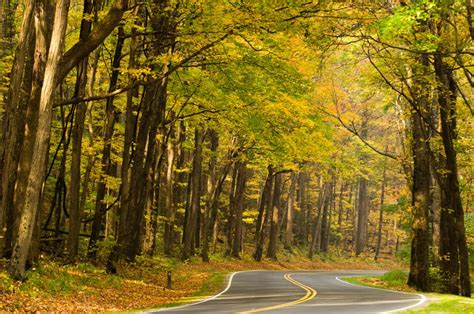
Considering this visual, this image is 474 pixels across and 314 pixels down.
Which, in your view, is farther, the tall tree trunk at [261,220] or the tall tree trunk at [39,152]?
the tall tree trunk at [261,220]

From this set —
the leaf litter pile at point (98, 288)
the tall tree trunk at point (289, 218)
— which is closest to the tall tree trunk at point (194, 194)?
the leaf litter pile at point (98, 288)

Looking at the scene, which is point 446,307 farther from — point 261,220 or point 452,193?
point 261,220

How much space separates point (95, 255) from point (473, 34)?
1642cm

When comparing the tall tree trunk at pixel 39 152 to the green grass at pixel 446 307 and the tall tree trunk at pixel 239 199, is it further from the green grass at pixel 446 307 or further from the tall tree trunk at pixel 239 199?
the tall tree trunk at pixel 239 199

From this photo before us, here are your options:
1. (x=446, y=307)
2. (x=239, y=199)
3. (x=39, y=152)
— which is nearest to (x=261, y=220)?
(x=239, y=199)

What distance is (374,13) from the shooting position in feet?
53.9

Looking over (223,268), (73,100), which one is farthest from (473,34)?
(223,268)

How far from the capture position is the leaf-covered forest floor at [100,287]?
1194 cm

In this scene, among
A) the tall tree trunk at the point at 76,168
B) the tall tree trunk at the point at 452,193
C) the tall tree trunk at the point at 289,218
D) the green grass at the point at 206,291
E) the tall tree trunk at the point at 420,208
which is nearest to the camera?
the green grass at the point at 206,291

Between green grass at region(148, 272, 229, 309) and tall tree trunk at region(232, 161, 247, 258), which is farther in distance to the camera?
tall tree trunk at region(232, 161, 247, 258)

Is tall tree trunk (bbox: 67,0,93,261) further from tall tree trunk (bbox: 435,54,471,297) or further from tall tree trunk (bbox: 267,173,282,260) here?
tall tree trunk (bbox: 267,173,282,260)

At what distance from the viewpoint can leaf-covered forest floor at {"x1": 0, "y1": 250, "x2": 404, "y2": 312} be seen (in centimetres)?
1194

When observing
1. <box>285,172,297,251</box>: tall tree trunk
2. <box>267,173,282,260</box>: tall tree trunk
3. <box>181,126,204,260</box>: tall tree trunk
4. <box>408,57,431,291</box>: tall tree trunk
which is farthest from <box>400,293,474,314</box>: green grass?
<box>285,172,297,251</box>: tall tree trunk

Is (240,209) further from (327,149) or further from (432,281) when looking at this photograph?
(432,281)
